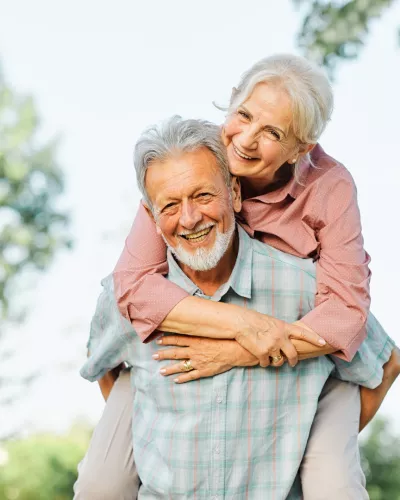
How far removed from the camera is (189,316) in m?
2.54

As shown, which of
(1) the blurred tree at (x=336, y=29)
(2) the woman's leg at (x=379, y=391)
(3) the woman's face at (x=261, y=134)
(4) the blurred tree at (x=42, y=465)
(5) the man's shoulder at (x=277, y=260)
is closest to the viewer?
(3) the woman's face at (x=261, y=134)

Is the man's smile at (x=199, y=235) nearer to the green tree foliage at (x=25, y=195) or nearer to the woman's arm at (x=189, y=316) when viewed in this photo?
the woman's arm at (x=189, y=316)

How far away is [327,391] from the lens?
9.07 ft

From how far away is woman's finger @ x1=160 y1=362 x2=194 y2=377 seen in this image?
2627mm

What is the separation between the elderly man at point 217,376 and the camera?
2.54 m

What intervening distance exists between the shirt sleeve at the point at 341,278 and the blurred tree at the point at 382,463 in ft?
19.2

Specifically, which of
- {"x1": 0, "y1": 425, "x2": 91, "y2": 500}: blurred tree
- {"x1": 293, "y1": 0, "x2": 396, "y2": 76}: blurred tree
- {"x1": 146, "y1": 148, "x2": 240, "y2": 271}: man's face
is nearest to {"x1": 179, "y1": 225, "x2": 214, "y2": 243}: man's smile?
{"x1": 146, "y1": 148, "x2": 240, "y2": 271}: man's face

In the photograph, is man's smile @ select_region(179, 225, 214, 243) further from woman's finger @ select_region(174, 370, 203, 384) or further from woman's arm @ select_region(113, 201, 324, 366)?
woman's finger @ select_region(174, 370, 203, 384)

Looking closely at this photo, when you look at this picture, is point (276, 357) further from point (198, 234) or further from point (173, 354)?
point (198, 234)

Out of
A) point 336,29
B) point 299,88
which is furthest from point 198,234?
point 336,29

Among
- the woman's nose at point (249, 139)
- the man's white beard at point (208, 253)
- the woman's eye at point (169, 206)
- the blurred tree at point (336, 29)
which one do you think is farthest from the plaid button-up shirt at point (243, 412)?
the blurred tree at point (336, 29)

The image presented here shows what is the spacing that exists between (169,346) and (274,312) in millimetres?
334

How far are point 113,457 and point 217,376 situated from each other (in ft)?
1.53

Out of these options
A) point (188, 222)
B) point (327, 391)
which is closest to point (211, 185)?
point (188, 222)
